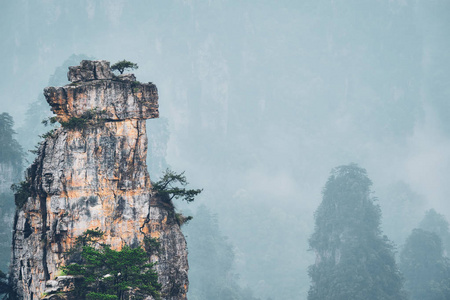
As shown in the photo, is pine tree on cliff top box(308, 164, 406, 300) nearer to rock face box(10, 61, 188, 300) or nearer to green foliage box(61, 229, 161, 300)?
rock face box(10, 61, 188, 300)

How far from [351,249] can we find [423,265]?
19.2 m

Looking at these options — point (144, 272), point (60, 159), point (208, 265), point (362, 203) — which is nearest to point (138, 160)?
point (60, 159)

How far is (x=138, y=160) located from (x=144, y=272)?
322 inches

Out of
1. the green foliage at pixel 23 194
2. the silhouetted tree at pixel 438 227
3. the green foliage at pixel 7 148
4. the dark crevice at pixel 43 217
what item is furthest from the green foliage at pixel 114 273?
the silhouetted tree at pixel 438 227

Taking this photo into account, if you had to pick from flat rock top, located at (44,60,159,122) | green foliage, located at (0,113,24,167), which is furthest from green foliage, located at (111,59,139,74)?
green foliage, located at (0,113,24,167)

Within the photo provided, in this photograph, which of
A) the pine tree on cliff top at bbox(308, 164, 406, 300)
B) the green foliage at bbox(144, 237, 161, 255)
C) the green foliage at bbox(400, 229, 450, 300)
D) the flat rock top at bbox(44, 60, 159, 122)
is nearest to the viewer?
the green foliage at bbox(144, 237, 161, 255)

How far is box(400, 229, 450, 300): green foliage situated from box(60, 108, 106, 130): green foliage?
75140 mm

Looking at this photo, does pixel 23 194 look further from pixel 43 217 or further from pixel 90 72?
pixel 90 72

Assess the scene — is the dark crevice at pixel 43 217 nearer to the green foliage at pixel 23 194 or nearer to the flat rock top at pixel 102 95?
the green foliage at pixel 23 194

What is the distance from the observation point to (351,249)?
3477 inches

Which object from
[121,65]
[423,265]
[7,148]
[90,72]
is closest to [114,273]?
[90,72]

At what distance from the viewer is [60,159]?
1320 inches

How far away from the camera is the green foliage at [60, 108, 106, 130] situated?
34.0 metres

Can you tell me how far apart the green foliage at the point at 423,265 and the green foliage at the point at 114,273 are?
2889 inches
